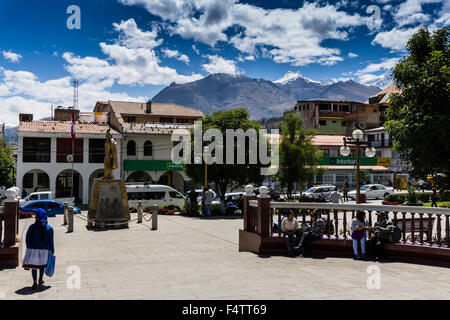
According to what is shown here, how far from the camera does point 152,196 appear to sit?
30.4 meters

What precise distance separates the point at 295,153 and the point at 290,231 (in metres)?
19.3

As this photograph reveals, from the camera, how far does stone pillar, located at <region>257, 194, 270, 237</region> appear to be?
35.5 feet

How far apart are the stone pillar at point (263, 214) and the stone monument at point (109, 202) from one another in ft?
33.6

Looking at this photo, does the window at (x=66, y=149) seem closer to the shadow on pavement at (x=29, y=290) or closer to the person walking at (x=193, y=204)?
the person walking at (x=193, y=204)

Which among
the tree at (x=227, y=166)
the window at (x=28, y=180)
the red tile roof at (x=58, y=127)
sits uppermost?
the red tile roof at (x=58, y=127)

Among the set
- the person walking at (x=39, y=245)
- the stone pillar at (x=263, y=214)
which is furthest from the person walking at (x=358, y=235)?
the person walking at (x=39, y=245)

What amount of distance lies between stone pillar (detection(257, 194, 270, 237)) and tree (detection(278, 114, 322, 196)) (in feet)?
62.0

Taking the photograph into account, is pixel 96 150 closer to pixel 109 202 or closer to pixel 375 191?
pixel 109 202

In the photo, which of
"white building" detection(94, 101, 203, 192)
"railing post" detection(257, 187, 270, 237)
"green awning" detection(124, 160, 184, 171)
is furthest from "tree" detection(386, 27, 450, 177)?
"green awning" detection(124, 160, 184, 171)

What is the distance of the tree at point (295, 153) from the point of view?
29.5 metres
